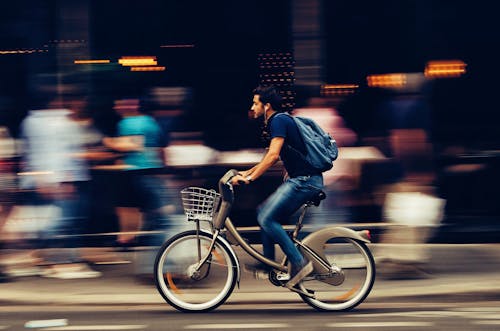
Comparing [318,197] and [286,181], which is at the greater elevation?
[286,181]

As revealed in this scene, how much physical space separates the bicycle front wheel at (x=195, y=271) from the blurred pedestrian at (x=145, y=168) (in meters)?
1.48

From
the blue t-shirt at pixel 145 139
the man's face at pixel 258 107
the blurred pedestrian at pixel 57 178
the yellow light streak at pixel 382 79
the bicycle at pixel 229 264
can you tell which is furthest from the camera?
the yellow light streak at pixel 382 79

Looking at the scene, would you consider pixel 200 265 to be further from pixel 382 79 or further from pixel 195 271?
pixel 382 79

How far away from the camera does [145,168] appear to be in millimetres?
9758

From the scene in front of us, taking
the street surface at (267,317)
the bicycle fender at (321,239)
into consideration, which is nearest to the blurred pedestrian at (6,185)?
the street surface at (267,317)

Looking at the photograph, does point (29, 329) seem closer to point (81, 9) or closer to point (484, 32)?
point (81, 9)

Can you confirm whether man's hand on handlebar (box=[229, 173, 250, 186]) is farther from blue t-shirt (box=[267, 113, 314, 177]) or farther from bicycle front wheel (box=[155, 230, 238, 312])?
bicycle front wheel (box=[155, 230, 238, 312])

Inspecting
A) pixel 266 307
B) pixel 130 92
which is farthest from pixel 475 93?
pixel 266 307

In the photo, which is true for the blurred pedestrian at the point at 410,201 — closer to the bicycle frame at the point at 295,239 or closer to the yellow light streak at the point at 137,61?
the bicycle frame at the point at 295,239

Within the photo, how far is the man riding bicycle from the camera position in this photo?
7.58 m

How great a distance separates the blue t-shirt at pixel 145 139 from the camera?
31.9 ft

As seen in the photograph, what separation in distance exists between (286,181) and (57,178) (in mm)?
3045

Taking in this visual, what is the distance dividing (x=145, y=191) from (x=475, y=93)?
4.36m

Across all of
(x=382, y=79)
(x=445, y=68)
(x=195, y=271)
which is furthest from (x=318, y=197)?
(x=445, y=68)
